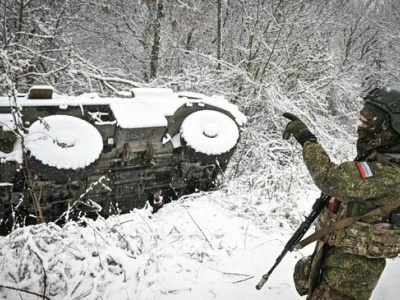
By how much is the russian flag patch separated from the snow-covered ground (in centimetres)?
158

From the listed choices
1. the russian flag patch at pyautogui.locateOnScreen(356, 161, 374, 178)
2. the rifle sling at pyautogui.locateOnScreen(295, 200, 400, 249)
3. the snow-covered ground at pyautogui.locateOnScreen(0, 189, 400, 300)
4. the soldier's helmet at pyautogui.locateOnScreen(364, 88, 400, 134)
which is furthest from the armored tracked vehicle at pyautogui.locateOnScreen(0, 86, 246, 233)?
the soldier's helmet at pyautogui.locateOnScreen(364, 88, 400, 134)

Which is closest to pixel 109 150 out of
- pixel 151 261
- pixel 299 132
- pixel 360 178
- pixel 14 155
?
pixel 14 155

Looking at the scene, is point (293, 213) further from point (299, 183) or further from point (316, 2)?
point (316, 2)

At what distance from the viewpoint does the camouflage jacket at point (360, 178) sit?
1.84 metres

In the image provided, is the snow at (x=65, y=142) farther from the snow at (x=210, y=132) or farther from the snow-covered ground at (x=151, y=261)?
the snow at (x=210, y=132)

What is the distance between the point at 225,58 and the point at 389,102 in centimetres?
870

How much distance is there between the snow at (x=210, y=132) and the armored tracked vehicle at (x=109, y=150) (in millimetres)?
15

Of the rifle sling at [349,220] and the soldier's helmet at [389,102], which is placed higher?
the soldier's helmet at [389,102]

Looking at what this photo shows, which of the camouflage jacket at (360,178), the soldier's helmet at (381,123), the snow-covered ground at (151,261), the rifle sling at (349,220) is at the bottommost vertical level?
the snow-covered ground at (151,261)

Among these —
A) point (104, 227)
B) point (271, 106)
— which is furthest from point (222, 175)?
point (271, 106)

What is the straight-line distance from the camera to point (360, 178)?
1840 mm

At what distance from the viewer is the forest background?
7266 mm

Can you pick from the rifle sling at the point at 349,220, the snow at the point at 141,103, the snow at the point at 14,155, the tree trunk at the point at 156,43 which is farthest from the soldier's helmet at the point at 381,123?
the tree trunk at the point at 156,43

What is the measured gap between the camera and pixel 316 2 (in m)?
9.98
